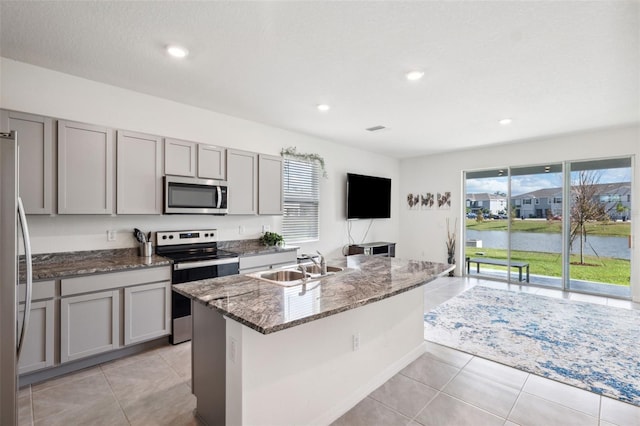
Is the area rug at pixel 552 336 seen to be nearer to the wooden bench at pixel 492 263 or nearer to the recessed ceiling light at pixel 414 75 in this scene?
the wooden bench at pixel 492 263

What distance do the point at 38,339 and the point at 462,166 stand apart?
7.03m

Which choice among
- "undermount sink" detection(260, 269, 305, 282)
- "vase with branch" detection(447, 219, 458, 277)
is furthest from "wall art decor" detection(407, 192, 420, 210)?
"undermount sink" detection(260, 269, 305, 282)

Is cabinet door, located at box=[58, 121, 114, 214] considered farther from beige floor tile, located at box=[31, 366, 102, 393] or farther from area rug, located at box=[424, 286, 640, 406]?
area rug, located at box=[424, 286, 640, 406]

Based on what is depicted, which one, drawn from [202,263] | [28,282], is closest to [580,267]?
[202,263]

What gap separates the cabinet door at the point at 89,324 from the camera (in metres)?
2.55

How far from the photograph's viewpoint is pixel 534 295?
512 centimetres

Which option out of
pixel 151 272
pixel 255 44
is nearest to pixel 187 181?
pixel 151 272

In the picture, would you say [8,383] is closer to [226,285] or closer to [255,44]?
[226,285]

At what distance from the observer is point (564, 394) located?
7.89 ft

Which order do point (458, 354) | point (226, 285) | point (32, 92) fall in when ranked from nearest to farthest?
1. point (226, 285)
2. point (32, 92)
3. point (458, 354)

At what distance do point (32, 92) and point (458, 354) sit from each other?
4731mm

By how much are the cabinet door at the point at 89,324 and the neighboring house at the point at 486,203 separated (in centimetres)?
646

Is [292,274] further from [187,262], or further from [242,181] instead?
[242,181]

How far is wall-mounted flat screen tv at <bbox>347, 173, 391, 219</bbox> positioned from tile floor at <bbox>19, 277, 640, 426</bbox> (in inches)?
141
